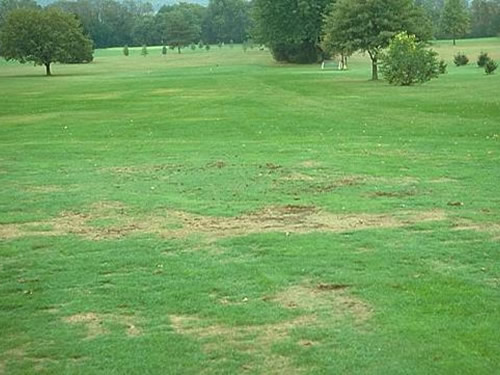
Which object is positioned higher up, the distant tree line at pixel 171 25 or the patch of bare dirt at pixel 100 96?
the distant tree line at pixel 171 25

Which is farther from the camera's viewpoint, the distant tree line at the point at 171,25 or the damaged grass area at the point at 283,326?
the distant tree line at the point at 171,25

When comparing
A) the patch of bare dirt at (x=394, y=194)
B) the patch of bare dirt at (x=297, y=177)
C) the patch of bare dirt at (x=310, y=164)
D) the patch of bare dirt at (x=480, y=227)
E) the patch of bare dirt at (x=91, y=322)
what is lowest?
the patch of bare dirt at (x=310, y=164)

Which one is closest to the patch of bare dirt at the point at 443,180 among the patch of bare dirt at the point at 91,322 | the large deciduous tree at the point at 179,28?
the patch of bare dirt at the point at 91,322

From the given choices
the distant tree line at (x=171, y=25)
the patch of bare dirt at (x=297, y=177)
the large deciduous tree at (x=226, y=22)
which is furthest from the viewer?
the large deciduous tree at (x=226, y=22)

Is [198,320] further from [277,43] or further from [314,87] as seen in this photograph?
[277,43]

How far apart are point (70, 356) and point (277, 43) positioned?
94.8 m

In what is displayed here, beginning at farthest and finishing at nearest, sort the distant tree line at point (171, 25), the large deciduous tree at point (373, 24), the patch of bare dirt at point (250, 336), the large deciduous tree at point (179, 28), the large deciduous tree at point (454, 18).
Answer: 1. the distant tree line at point (171, 25)
2. the large deciduous tree at point (179, 28)
3. the large deciduous tree at point (454, 18)
4. the large deciduous tree at point (373, 24)
5. the patch of bare dirt at point (250, 336)

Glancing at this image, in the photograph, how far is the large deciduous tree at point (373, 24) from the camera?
2488 inches

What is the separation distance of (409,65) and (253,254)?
45.4 meters

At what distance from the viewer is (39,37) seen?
9131 cm

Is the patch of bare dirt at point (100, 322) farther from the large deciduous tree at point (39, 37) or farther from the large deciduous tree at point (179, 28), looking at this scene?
the large deciduous tree at point (179, 28)

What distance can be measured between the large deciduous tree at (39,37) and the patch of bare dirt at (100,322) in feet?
279

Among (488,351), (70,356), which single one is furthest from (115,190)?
(488,351)

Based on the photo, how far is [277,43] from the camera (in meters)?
101
